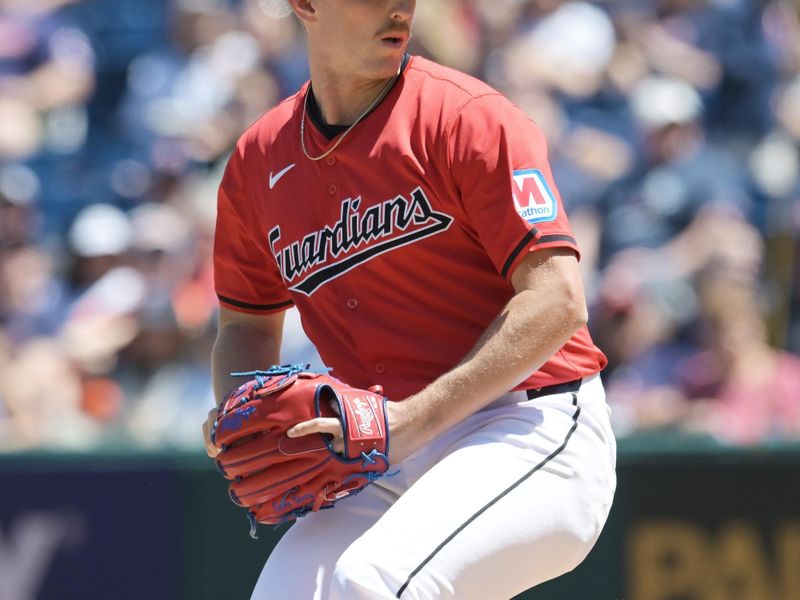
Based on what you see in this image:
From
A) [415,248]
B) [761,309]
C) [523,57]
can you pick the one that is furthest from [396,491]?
[523,57]

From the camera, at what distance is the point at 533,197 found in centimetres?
270

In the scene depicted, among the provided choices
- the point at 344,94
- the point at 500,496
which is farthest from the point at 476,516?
the point at 344,94

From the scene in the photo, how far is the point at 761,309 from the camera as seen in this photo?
629cm

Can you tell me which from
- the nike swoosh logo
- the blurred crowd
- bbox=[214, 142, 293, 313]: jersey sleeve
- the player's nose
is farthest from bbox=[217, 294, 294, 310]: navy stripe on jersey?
the blurred crowd

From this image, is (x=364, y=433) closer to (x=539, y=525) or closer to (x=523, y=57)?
(x=539, y=525)

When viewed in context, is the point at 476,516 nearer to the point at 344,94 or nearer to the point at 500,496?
the point at 500,496

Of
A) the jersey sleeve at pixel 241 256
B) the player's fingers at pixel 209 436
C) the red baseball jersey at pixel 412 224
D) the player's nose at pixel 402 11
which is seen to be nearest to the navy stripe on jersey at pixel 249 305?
the jersey sleeve at pixel 241 256

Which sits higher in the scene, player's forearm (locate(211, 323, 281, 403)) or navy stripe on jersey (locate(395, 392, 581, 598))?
navy stripe on jersey (locate(395, 392, 581, 598))

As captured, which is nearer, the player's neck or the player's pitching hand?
the player's pitching hand

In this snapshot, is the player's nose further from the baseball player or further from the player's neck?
the player's neck

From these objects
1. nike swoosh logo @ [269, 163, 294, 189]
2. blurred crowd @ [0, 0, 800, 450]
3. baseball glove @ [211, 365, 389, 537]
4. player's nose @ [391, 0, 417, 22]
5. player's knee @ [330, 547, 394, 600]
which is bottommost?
blurred crowd @ [0, 0, 800, 450]

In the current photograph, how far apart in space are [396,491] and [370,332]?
373mm

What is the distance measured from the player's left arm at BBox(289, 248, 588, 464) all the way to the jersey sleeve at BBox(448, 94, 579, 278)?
0.05 m

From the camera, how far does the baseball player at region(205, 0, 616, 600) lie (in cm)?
263
